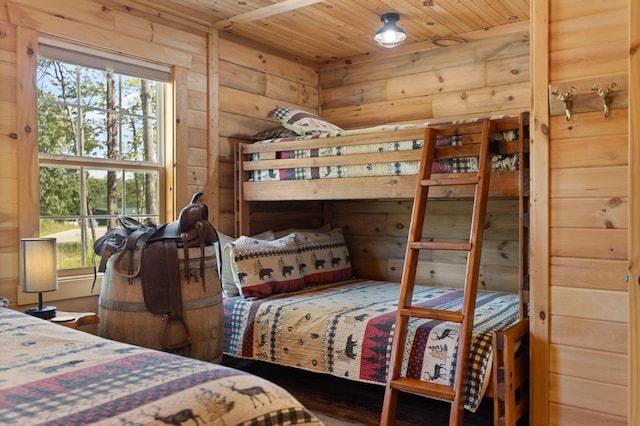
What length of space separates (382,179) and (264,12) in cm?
129

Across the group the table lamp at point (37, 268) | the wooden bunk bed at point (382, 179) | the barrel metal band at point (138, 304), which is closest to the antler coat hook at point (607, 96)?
the wooden bunk bed at point (382, 179)

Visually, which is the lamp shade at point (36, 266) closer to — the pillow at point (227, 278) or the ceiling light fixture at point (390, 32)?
the pillow at point (227, 278)

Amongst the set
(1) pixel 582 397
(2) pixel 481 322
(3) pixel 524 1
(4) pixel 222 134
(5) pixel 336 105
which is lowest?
(1) pixel 582 397

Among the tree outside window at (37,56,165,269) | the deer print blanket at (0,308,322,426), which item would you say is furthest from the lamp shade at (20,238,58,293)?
the deer print blanket at (0,308,322,426)

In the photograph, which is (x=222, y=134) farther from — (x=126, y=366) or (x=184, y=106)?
(x=126, y=366)

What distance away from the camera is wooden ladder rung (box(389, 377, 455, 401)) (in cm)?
233

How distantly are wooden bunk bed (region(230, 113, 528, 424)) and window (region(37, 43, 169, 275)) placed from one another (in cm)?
68

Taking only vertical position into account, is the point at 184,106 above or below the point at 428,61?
below

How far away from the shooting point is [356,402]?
121 inches

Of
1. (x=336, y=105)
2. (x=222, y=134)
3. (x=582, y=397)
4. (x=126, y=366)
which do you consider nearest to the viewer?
(x=126, y=366)

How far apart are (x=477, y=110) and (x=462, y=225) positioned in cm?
83

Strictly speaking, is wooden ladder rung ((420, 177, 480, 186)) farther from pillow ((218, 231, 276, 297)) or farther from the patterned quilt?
pillow ((218, 231, 276, 297))

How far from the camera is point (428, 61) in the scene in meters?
4.13

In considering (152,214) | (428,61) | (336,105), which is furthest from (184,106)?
(428,61)
